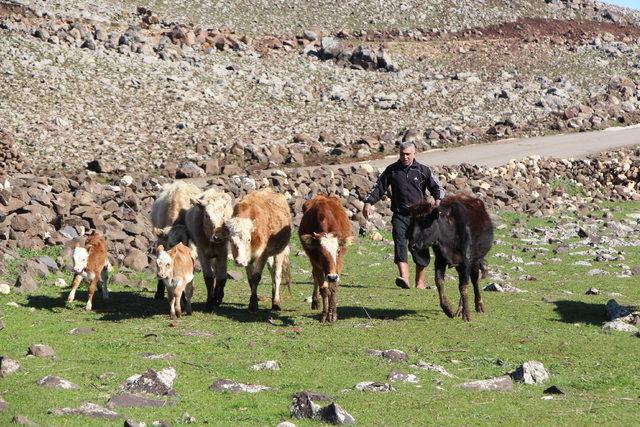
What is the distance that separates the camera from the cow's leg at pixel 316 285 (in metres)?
17.1

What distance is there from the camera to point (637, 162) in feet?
133

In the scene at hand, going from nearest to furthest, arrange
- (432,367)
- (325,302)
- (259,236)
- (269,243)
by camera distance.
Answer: (432,367) < (325,302) < (259,236) < (269,243)

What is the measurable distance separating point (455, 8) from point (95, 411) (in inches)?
3269

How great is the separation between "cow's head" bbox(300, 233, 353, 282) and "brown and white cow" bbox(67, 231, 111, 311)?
3467 mm

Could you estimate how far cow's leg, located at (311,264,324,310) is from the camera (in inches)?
675

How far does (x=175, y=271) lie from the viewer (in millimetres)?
16328

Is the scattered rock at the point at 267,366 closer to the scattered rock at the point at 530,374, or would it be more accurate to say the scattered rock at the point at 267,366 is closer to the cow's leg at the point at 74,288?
the scattered rock at the point at 530,374

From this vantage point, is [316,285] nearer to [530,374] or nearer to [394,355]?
[394,355]

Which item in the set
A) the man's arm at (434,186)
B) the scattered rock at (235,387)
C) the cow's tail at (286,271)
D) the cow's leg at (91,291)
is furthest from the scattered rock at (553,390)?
the cow's leg at (91,291)

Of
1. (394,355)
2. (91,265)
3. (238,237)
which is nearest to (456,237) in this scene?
Answer: (238,237)

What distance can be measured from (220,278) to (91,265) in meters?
2.03

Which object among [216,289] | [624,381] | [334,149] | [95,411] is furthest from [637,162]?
[95,411]

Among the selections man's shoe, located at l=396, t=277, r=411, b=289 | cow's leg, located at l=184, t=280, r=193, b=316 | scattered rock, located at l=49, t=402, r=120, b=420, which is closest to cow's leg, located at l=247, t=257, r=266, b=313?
cow's leg, located at l=184, t=280, r=193, b=316

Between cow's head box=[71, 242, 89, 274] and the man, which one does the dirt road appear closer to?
the man
